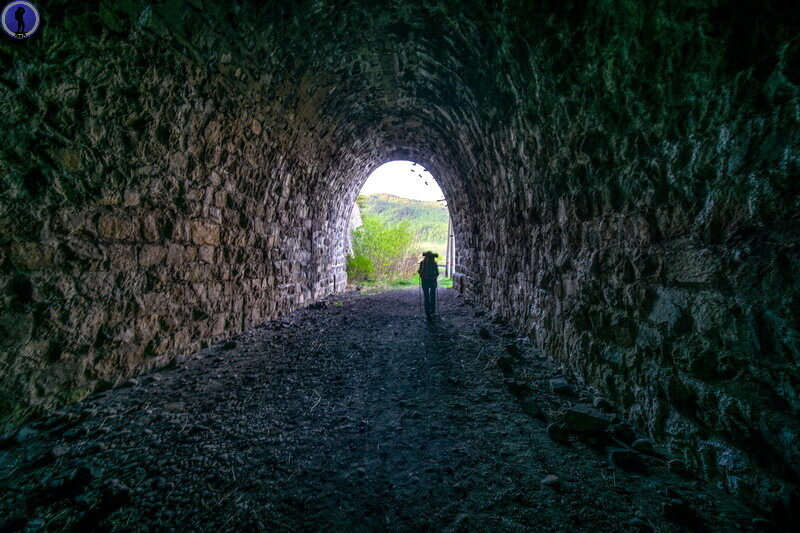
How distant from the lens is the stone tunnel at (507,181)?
4.21ft

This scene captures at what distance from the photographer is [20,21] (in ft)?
6.39

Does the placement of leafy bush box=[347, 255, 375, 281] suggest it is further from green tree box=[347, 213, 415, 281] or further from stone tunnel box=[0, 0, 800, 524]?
stone tunnel box=[0, 0, 800, 524]

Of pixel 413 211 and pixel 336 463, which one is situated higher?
pixel 413 211

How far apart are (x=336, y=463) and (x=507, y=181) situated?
158 inches

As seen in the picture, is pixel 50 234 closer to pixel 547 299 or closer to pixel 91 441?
pixel 91 441

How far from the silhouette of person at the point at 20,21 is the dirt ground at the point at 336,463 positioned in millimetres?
2386

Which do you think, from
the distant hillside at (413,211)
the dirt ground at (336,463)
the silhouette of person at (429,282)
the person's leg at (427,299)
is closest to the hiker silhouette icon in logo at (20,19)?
the dirt ground at (336,463)

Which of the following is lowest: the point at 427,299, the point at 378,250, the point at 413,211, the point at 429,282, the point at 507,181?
the point at 427,299

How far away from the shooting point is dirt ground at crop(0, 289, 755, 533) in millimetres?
1339

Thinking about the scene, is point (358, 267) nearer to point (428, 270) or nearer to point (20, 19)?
point (428, 270)

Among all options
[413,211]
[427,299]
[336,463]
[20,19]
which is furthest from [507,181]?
[413,211]

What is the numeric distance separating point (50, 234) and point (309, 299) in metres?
5.64

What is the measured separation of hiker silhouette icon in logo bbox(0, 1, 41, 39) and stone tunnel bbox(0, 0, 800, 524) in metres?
→ 0.04

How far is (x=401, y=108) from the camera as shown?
21.3ft
